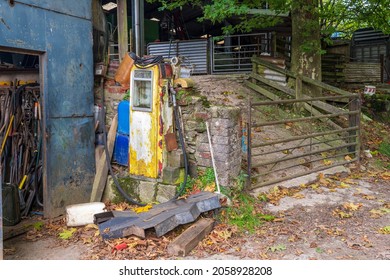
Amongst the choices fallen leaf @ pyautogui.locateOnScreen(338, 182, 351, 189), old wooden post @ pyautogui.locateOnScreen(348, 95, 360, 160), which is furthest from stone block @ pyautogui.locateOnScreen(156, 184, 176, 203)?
old wooden post @ pyautogui.locateOnScreen(348, 95, 360, 160)

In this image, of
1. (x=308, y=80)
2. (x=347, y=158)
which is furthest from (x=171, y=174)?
(x=308, y=80)

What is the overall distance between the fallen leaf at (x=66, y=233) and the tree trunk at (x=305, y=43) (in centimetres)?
640

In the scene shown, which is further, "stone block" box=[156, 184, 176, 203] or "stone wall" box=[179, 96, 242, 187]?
"stone block" box=[156, 184, 176, 203]

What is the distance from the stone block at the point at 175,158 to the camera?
5.39 m

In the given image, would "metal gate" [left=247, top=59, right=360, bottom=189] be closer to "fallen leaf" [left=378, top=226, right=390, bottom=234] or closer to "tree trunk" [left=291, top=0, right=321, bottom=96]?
"tree trunk" [left=291, top=0, right=321, bottom=96]

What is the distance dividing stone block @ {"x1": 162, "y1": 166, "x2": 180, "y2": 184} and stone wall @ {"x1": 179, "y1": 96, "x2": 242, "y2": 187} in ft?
0.77

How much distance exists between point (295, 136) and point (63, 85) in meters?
4.09

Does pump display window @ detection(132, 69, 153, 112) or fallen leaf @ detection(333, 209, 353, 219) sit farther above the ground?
pump display window @ detection(132, 69, 153, 112)

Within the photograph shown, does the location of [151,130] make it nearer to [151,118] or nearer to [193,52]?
[151,118]

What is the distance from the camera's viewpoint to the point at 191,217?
4410mm

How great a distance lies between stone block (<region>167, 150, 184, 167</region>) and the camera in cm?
539

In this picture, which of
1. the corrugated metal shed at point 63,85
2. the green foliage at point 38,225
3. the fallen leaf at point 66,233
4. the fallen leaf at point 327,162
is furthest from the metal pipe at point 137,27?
the fallen leaf at point 327,162
